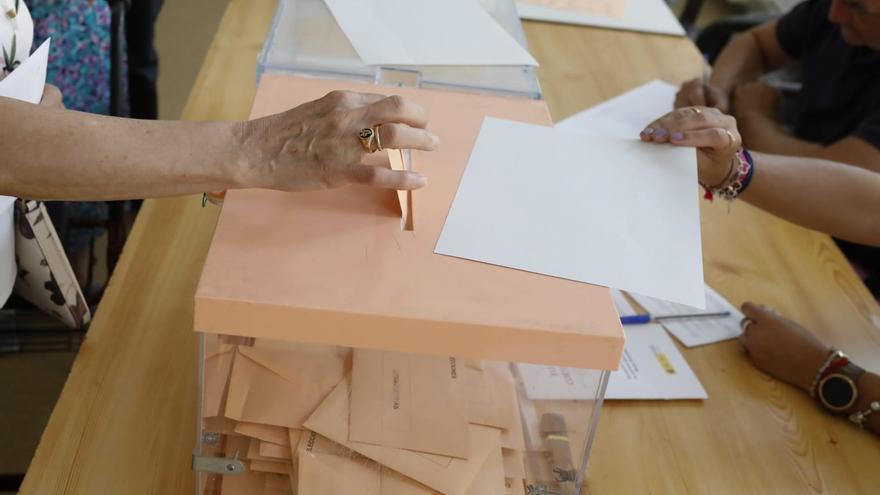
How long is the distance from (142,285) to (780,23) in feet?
5.49

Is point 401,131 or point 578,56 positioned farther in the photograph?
point 578,56

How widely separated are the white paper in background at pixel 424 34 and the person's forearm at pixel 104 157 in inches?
14.7

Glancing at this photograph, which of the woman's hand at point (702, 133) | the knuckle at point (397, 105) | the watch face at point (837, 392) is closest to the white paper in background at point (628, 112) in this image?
the woman's hand at point (702, 133)

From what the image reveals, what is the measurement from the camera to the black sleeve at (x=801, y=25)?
1.94 meters

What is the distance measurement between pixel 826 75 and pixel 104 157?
169 cm

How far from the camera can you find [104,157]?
2.49 ft

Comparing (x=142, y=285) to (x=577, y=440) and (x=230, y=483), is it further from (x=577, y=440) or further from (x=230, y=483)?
(x=577, y=440)

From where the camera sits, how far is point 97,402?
0.95m

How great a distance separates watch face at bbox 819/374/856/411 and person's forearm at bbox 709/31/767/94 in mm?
932

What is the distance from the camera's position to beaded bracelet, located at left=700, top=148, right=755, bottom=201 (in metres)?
1.15

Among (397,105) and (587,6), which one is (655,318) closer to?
(397,105)

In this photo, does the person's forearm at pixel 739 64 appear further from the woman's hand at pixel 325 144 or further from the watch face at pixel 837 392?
the woman's hand at pixel 325 144

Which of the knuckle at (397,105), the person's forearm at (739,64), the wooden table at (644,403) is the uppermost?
the knuckle at (397,105)

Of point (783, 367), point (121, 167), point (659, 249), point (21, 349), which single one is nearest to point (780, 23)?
point (783, 367)
